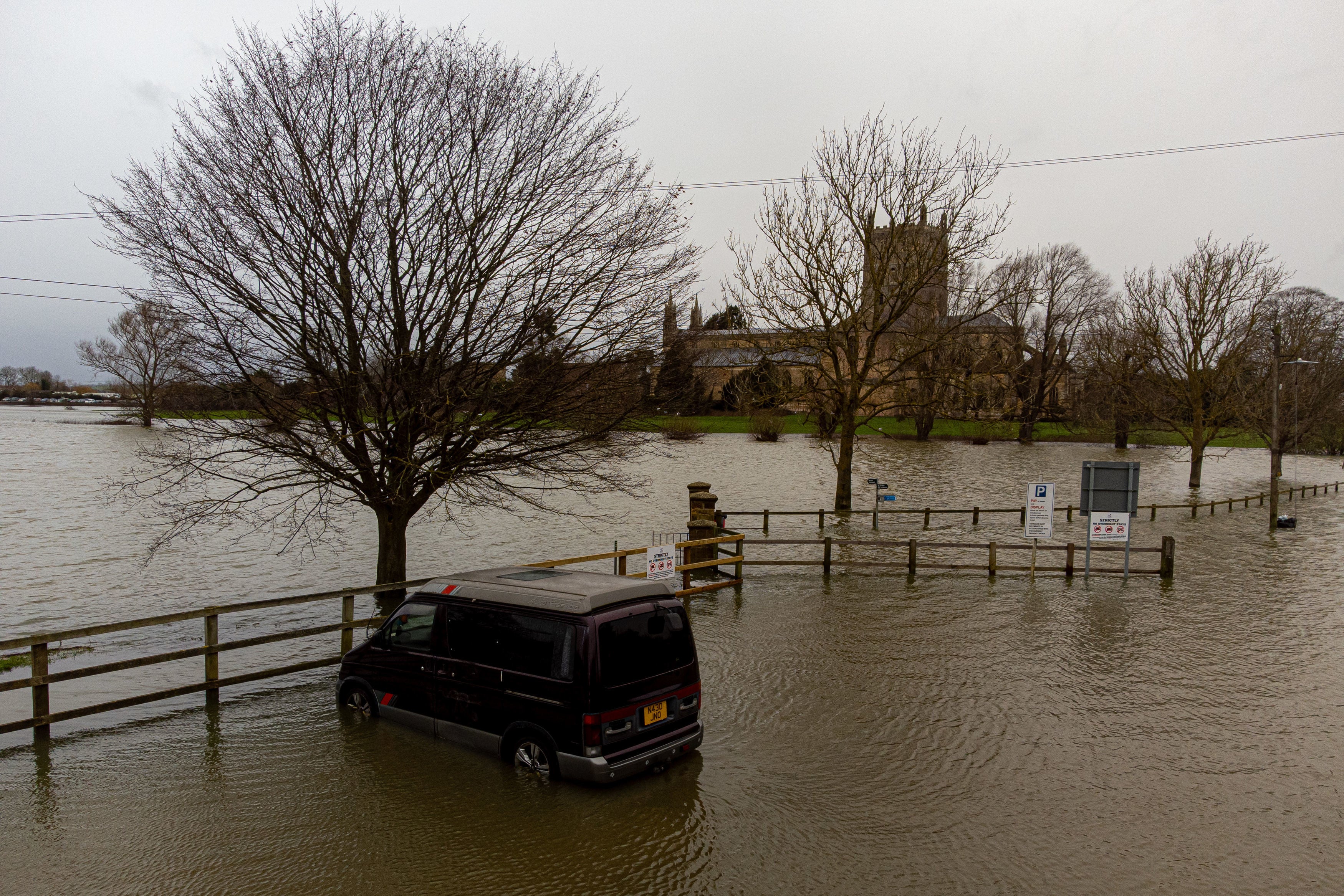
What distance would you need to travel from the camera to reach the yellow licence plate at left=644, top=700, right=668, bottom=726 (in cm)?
732

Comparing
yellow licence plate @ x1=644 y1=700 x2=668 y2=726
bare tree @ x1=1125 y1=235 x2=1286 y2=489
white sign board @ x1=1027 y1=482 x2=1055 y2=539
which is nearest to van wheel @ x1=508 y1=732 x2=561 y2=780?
yellow licence plate @ x1=644 y1=700 x2=668 y2=726

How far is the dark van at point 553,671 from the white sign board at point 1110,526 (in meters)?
13.2

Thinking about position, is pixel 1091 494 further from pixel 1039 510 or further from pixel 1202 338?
pixel 1202 338

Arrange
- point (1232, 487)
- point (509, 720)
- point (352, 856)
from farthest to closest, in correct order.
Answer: point (1232, 487) < point (509, 720) < point (352, 856)

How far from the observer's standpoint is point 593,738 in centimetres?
689

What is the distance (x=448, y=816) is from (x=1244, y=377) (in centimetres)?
6705

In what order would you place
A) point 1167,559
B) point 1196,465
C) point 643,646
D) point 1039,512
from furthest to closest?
point 1196,465 < point 1167,559 < point 1039,512 < point 643,646

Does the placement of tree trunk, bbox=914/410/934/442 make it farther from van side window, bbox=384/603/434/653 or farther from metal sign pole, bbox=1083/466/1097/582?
van side window, bbox=384/603/434/653

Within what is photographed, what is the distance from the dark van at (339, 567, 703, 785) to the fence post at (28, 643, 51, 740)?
318 centimetres

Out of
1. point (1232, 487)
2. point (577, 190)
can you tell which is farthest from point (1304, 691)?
point (1232, 487)

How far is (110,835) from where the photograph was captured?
6305 mm

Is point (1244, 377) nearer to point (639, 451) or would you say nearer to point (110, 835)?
point (639, 451)

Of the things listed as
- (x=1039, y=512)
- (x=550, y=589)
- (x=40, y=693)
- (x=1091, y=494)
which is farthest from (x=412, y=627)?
(x=1091, y=494)

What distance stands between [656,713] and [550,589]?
1.46m
